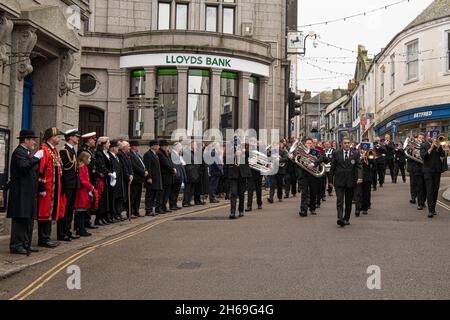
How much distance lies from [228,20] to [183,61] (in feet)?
15.8

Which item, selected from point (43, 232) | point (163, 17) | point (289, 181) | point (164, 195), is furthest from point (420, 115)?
point (43, 232)

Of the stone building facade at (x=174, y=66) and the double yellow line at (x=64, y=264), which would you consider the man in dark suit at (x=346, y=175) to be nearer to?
the double yellow line at (x=64, y=264)

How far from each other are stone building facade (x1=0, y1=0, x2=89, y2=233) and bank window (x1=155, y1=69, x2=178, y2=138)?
9588 millimetres

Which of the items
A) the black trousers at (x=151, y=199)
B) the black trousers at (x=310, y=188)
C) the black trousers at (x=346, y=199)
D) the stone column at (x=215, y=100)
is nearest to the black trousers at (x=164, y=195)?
the black trousers at (x=151, y=199)

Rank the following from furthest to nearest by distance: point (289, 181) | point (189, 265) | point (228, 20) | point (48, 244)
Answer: point (228, 20) < point (289, 181) < point (48, 244) < point (189, 265)

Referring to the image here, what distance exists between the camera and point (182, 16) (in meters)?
29.2

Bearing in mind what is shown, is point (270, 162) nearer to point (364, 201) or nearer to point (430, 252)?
point (364, 201)

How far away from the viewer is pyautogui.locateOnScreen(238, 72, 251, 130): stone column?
90.5 feet

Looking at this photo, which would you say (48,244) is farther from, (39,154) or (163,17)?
(163,17)

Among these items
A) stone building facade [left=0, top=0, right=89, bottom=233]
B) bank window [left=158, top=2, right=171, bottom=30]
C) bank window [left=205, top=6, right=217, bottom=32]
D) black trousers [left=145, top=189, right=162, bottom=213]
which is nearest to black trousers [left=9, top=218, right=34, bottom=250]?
stone building facade [left=0, top=0, right=89, bottom=233]

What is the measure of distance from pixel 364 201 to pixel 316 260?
698cm
